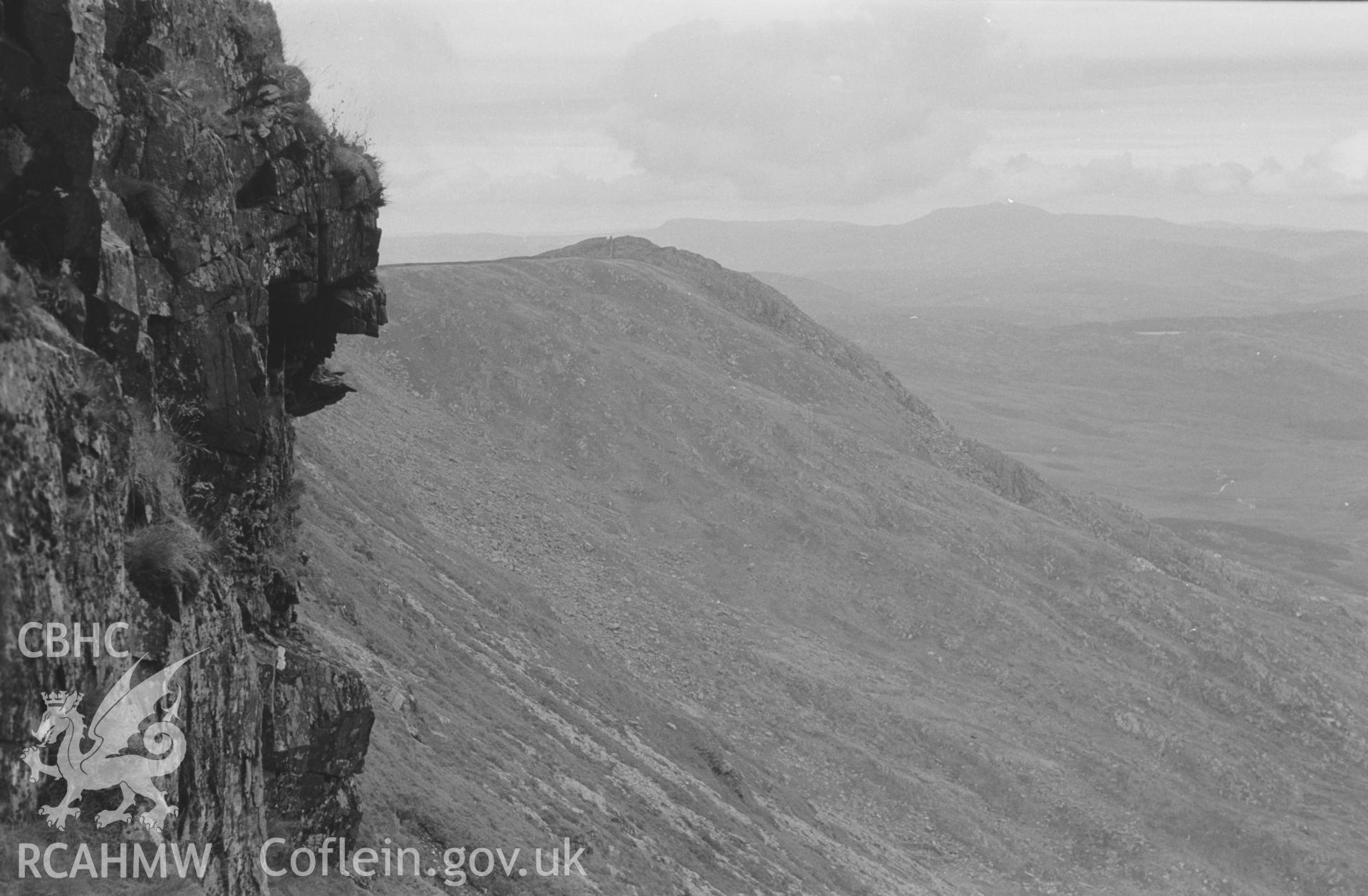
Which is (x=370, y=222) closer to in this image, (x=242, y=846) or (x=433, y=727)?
(x=242, y=846)

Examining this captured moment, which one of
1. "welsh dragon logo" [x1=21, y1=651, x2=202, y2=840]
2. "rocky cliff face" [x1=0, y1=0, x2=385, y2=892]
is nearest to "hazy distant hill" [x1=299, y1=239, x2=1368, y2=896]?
"rocky cliff face" [x1=0, y1=0, x2=385, y2=892]

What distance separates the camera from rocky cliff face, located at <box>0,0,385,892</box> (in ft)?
31.6

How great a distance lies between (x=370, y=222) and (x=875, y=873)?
30.4 meters

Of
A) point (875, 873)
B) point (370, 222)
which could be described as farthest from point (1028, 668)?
point (370, 222)

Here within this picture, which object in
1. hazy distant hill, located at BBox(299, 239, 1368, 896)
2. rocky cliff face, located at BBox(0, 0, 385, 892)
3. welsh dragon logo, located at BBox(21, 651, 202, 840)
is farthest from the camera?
hazy distant hill, located at BBox(299, 239, 1368, 896)

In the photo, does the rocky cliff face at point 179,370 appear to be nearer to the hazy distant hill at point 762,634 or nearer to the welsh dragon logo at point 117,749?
the welsh dragon logo at point 117,749

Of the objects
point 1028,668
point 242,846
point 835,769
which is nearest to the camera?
point 242,846

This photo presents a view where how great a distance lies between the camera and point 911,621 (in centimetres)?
6297

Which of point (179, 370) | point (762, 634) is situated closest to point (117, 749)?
point (179, 370)

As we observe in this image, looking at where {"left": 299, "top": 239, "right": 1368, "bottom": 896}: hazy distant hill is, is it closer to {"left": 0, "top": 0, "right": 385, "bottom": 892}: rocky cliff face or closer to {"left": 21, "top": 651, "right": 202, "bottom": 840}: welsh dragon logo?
{"left": 0, "top": 0, "right": 385, "bottom": 892}: rocky cliff face

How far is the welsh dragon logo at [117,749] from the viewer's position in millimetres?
9727

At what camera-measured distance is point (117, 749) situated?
34.0ft

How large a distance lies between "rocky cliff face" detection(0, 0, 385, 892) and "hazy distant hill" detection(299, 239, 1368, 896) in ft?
20.2

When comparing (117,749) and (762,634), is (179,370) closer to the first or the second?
(117,749)
